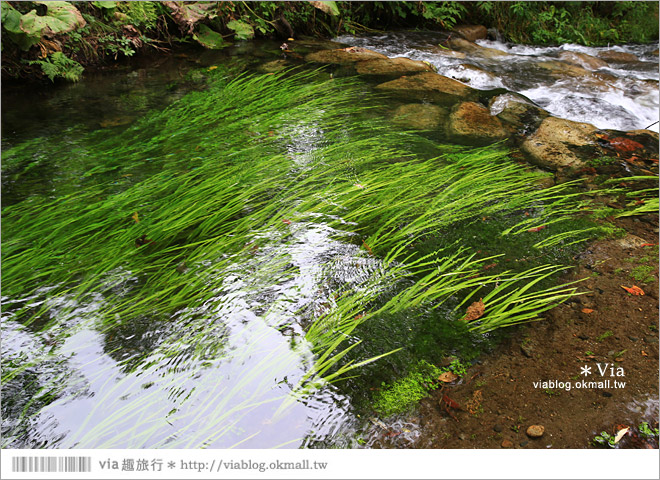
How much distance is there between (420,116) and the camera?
12.6 feet

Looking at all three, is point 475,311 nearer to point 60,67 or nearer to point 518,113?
point 518,113

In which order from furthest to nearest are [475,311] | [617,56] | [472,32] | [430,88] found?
[472,32] → [617,56] → [430,88] → [475,311]

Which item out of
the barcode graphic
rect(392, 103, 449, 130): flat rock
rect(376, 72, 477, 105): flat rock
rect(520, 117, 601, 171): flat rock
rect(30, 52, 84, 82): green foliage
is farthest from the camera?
rect(30, 52, 84, 82): green foliage

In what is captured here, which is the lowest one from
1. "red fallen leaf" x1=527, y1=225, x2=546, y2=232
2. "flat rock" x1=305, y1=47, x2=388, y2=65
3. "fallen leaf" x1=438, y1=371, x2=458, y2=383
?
"fallen leaf" x1=438, y1=371, x2=458, y2=383

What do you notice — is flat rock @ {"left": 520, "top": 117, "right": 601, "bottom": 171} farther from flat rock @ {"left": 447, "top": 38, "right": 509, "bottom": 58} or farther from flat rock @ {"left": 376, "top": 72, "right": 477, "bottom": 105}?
flat rock @ {"left": 447, "top": 38, "right": 509, "bottom": 58}

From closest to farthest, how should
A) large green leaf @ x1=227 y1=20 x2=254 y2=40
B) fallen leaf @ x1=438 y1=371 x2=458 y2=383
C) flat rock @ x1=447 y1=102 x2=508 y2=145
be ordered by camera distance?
fallen leaf @ x1=438 y1=371 x2=458 y2=383
flat rock @ x1=447 y1=102 x2=508 y2=145
large green leaf @ x1=227 y1=20 x2=254 y2=40

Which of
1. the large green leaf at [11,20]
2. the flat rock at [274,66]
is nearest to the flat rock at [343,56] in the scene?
the flat rock at [274,66]

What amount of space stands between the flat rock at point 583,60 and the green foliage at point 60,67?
6.32 meters

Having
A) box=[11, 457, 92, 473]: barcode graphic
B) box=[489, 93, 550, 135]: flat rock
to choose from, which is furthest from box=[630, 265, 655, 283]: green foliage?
box=[11, 457, 92, 473]: barcode graphic

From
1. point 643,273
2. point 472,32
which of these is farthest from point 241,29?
point 643,273

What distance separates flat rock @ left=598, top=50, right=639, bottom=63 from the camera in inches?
247

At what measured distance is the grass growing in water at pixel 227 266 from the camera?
1589 millimetres

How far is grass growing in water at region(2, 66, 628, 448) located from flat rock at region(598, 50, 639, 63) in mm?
4589

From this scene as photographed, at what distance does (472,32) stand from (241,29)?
3.84m
